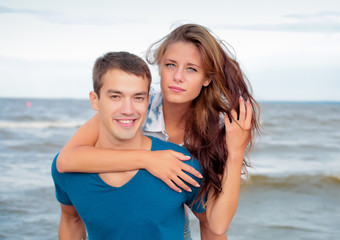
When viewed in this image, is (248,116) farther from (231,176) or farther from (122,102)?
(122,102)

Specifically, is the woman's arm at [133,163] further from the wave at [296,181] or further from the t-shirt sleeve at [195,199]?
the wave at [296,181]

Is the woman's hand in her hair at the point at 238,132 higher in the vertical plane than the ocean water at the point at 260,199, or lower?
higher

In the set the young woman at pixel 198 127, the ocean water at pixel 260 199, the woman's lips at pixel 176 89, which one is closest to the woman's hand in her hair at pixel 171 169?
the young woman at pixel 198 127

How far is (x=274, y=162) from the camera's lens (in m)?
10.5

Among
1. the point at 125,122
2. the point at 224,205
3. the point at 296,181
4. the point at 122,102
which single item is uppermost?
the point at 122,102

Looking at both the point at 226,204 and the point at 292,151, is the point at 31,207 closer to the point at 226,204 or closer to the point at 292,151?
the point at 226,204

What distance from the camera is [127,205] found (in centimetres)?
224

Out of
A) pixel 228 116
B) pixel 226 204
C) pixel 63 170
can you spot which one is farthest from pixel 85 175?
pixel 228 116

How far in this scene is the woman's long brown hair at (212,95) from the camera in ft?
9.50

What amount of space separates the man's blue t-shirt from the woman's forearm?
30cm

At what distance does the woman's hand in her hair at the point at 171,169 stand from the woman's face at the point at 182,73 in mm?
773

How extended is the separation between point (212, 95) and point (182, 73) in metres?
0.34

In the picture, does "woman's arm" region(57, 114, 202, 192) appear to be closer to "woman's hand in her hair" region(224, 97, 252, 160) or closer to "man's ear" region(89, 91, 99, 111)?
"man's ear" region(89, 91, 99, 111)

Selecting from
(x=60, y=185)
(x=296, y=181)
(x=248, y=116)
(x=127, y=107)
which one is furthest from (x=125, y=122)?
(x=296, y=181)
